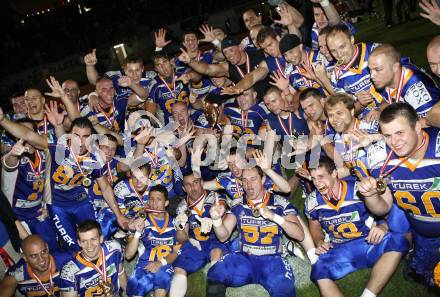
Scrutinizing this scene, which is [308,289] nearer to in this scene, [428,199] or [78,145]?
[428,199]

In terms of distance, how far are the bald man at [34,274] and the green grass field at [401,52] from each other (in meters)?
1.65

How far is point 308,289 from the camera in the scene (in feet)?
14.0

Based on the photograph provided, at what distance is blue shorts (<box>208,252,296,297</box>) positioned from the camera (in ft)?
13.5

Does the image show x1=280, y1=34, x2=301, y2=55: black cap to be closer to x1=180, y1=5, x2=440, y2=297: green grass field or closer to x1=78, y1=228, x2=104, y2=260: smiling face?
x1=180, y1=5, x2=440, y2=297: green grass field

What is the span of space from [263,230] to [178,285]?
4.04 feet

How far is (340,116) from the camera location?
4.26 metres

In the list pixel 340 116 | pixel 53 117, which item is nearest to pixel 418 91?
pixel 340 116

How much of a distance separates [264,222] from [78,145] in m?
2.70

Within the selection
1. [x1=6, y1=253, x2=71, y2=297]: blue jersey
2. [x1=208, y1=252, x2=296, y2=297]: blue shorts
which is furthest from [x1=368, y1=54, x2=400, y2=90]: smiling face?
[x1=6, y1=253, x2=71, y2=297]: blue jersey

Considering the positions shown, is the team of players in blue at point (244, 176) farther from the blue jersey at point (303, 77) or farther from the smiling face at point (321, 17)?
the smiling face at point (321, 17)

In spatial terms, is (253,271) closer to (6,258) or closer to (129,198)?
(129,198)

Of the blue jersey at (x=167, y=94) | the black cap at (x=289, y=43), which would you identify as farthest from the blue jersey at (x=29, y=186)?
the black cap at (x=289, y=43)

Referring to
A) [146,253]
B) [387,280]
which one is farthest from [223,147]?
[387,280]

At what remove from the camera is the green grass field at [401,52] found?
3.81 metres
